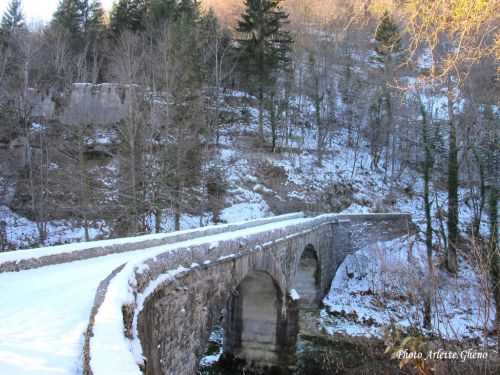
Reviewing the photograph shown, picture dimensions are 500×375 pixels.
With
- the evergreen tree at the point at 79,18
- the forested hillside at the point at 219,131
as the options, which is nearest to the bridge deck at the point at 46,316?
the forested hillside at the point at 219,131

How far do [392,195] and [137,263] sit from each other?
30289mm

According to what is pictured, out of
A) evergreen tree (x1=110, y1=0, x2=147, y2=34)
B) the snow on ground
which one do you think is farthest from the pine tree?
evergreen tree (x1=110, y1=0, x2=147, y2=34)

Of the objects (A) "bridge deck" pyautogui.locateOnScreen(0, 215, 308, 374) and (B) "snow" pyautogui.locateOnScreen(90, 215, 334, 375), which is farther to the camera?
(A) "bridge deck" pyautogui.locateOnScreen(0, 215, 308, 374)

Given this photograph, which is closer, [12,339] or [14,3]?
[12,339]

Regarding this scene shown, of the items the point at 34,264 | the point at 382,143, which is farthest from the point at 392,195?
the point at 34,264

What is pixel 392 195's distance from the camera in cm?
3244

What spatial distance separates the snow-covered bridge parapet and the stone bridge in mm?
12

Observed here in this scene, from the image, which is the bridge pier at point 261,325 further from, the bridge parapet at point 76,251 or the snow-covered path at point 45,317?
the snow-covered path at point 45,317

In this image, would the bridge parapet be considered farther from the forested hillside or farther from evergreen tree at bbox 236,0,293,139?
evergreen tree at bbox 236,0,293,139

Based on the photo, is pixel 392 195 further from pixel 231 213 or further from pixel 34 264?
pixel 34 264

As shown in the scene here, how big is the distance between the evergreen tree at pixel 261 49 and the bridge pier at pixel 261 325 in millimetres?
20776

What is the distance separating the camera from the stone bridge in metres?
3.52

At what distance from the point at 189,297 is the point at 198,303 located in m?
0.39

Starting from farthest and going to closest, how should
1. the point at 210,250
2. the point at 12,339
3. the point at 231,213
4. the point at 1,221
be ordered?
the point at 231,213, the point at 1,221, the point at 210,250, the point at 12,339
